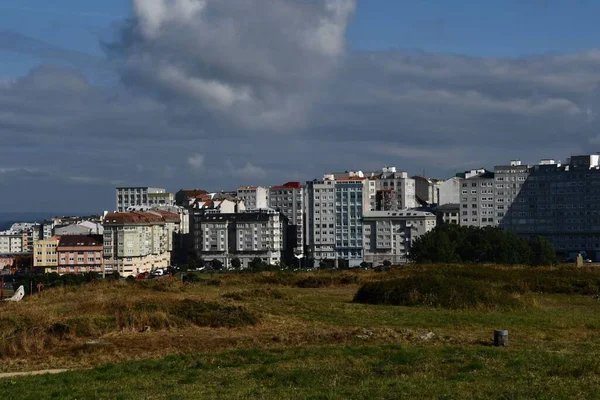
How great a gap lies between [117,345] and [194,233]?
137 meters

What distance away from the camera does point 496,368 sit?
46.8 ft

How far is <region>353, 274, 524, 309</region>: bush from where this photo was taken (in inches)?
1032

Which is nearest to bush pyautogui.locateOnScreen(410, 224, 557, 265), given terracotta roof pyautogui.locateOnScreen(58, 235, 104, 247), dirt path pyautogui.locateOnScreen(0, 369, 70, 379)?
terracotta roof pyautogui.locateOnScreen(58, 235, 104, 247)

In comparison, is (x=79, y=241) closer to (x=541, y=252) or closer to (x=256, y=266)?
(x=256, y=266)

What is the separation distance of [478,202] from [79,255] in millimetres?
66921

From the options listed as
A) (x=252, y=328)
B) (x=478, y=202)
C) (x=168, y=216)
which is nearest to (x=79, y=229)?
(x=168, y=216)

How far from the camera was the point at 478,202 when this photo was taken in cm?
14025

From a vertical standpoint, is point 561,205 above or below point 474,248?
above

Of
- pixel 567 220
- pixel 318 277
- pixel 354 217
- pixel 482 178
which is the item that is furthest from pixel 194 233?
pixel 318 277

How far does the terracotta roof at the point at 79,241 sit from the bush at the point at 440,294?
119 m

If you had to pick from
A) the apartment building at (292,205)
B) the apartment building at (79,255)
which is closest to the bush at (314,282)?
the apartment building at (79,255)

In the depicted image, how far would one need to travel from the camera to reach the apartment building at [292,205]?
506 ft

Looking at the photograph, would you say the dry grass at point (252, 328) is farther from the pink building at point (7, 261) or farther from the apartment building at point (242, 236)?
the pink building at point (7, 261)

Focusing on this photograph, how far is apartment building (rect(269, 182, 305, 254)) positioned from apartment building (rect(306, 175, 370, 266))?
510 cm
